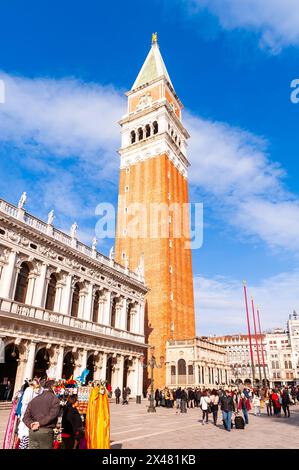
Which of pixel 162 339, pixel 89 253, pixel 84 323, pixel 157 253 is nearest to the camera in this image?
pixel 84 323

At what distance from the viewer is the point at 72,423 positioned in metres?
7.70

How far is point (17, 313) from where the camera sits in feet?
71.6

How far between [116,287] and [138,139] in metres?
30.7

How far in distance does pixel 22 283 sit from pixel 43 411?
19.1 meters

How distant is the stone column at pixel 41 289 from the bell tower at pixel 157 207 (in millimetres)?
17769

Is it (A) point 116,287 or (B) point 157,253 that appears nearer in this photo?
(A) point 116,287

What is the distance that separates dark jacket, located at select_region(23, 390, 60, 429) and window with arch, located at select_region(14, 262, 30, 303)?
1846 cm

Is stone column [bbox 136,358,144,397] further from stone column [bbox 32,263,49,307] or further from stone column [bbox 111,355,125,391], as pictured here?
stone column [bbox 32,263,49,307]

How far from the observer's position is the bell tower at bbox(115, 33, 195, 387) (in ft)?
147

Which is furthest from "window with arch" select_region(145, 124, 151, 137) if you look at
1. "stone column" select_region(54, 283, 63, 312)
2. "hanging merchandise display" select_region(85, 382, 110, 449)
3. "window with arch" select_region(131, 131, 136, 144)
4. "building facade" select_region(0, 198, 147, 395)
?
"hanging merchandise display" select_region(85, 382, 110, 449)

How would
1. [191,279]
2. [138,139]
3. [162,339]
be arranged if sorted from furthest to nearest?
[138,139] → [191,279] → [162,339]

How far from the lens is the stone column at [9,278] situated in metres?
21.7

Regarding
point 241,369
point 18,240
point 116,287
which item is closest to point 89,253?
point 116,287

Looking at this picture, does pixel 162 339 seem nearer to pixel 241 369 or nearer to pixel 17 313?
pixel 17 313
